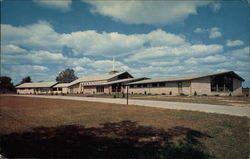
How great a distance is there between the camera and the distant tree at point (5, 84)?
82.6m

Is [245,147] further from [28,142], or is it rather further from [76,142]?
[28,142]

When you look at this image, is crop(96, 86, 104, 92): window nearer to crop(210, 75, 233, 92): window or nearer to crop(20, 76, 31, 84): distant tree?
crop(210, 75, 233, 92): window

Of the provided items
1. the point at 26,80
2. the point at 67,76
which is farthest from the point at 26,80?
the point at 67,76

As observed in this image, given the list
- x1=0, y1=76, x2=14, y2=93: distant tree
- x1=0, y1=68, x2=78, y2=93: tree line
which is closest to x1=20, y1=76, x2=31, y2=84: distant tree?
x1=0, y1=68, x2=78, y2=93: tree line

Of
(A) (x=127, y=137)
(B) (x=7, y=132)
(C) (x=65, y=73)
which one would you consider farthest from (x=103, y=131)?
(C) (x=65, y=73)

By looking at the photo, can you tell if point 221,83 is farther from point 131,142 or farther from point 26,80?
point 26,80

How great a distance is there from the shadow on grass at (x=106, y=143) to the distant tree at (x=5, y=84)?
98743 mm

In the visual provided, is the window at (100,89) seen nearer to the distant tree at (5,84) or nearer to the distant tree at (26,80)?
the distant tree at (5,84)

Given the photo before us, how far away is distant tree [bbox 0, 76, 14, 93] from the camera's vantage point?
271ft

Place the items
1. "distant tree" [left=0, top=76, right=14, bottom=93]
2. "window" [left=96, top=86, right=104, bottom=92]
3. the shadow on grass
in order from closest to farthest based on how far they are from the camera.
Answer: the shadow on grass → "window" [left=96, top=86, right=104, bottom=92] → "distant tree" [left=0, top=76, right=14, bottom=93]

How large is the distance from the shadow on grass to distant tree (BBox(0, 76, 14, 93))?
324 feet

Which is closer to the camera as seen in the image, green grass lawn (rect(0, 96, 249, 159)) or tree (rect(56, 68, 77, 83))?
green grass lawn (rect(0, 96, 249, 159))

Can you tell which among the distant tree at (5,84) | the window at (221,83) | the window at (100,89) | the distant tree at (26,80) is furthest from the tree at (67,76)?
the window at (221,83)

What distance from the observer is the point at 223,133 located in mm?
6414
